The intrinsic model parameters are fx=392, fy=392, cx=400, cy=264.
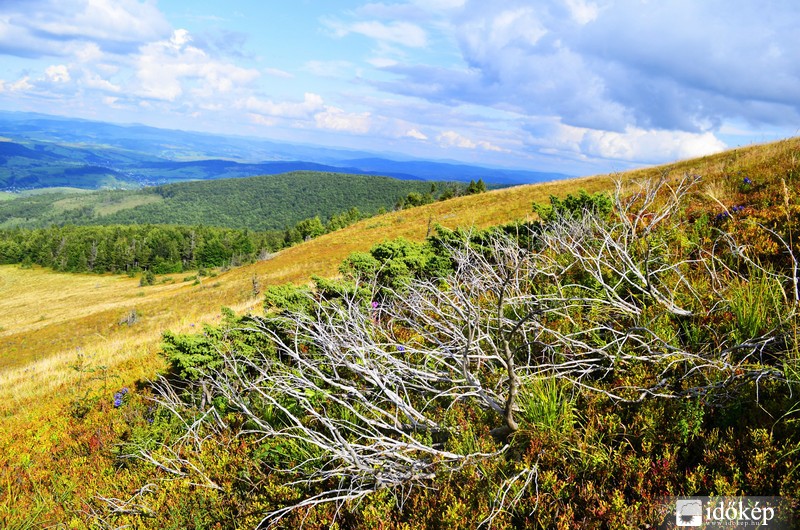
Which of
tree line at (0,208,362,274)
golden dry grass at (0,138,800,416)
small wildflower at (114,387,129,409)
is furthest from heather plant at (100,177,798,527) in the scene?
tree line at (0,208,362,274)

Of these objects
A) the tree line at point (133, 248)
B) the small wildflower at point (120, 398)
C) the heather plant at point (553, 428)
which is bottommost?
the tree line at point (133, 248)

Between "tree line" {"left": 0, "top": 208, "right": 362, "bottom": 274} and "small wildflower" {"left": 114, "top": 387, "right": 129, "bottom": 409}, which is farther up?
"small wildflower" {"left": 114, "top": 387, "right": 129, "bottom": 409}

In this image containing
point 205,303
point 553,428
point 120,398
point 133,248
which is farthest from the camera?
point 133,248

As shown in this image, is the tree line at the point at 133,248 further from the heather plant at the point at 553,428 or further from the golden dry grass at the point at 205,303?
the heather plant at the point at 553,428

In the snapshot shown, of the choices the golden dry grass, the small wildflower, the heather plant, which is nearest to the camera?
the heather plant

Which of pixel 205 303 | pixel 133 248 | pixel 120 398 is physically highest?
pixel 120 398

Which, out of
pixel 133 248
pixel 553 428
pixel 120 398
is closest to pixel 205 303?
pixel 120 398

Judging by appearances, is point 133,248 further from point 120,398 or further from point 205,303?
point 120,398

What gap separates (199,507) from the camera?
305 cm

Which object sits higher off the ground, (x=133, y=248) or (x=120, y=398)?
(x=120, y=398)

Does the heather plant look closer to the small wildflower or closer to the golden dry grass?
the small wildflower

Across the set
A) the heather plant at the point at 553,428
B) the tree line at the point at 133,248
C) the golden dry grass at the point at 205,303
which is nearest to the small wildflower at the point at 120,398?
the golden dry grass at the point at 205,303

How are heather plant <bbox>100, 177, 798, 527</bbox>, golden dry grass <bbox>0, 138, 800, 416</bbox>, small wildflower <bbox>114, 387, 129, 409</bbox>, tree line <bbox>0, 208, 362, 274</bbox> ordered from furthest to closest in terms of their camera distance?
1. tree line <bbox>0, 208, 362, 274</bbox>
2. golden dry grass <bbox>0, 138, 800, 416</bbox>
3. small wildflower <bbox>114, 387, 129, 409</bbox>
4. heather plant <bbox>100, 177, 798, 527</bbox>

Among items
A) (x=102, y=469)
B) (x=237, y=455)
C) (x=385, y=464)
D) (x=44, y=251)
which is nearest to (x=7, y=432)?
(x=102, y=469)
